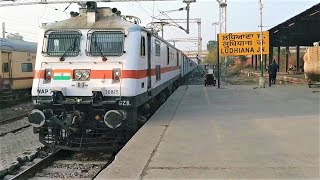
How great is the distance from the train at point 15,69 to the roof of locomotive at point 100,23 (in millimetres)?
10972

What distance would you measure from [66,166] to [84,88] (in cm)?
184

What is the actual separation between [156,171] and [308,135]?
4.12 m

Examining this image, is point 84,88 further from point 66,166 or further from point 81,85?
point 66,166

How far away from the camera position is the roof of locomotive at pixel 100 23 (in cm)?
1007

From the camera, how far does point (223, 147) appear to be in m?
7.81

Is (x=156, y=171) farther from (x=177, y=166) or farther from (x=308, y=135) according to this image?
(x=308, y=135)

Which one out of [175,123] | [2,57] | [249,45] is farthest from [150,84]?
[249,45]

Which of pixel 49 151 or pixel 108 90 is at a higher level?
pixel 108 90

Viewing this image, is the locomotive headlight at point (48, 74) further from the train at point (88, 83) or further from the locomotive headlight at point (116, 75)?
the locomotive headlight at point (116, 75)

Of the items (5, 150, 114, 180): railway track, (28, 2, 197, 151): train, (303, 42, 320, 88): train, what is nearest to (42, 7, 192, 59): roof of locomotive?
(28, 2, 197, 151): train

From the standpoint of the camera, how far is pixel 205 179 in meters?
5.84

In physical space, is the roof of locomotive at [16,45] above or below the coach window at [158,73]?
above

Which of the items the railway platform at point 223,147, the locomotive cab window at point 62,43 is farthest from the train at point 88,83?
the railway platform at point 223,147

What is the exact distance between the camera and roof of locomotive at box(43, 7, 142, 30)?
396 inches
